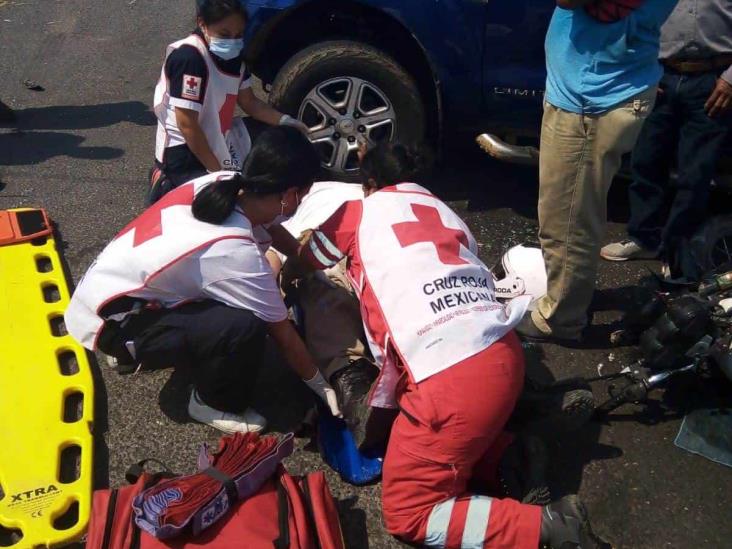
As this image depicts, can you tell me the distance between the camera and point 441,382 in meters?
2.13

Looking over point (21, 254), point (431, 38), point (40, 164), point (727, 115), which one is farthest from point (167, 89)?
point (727, 115)

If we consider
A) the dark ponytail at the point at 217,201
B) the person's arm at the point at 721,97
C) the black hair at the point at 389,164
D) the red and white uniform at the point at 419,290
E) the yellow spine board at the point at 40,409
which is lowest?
the yellow spine board at the point at 40,409

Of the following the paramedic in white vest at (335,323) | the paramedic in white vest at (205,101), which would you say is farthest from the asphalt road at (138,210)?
the paramedic in white vest at (205,101)

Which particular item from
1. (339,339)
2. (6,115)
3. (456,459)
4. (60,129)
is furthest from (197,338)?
(6,115)

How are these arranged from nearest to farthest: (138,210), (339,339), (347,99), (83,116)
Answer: (339,339) → (347,99) → (138,210) → (83,116)

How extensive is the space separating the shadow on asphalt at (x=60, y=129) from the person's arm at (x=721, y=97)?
3.51 m

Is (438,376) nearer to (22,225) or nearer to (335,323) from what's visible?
(335,323)

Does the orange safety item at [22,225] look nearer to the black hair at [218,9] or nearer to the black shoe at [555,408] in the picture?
the black hair at [218,9]

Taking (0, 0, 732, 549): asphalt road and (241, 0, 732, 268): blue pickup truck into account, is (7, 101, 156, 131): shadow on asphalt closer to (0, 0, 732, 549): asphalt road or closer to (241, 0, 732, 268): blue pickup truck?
(0, 0, 732, 549): asphalt road

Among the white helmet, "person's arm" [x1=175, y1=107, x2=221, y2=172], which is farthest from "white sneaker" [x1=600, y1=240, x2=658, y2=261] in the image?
"person's arm" [x1=175, y1=107, x2=221, y2=172]

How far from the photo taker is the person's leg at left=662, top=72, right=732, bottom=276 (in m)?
3.06

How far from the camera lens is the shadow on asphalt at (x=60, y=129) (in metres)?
4.53

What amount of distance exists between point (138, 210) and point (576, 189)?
249 centimetres

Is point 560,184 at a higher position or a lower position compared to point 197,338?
higher
